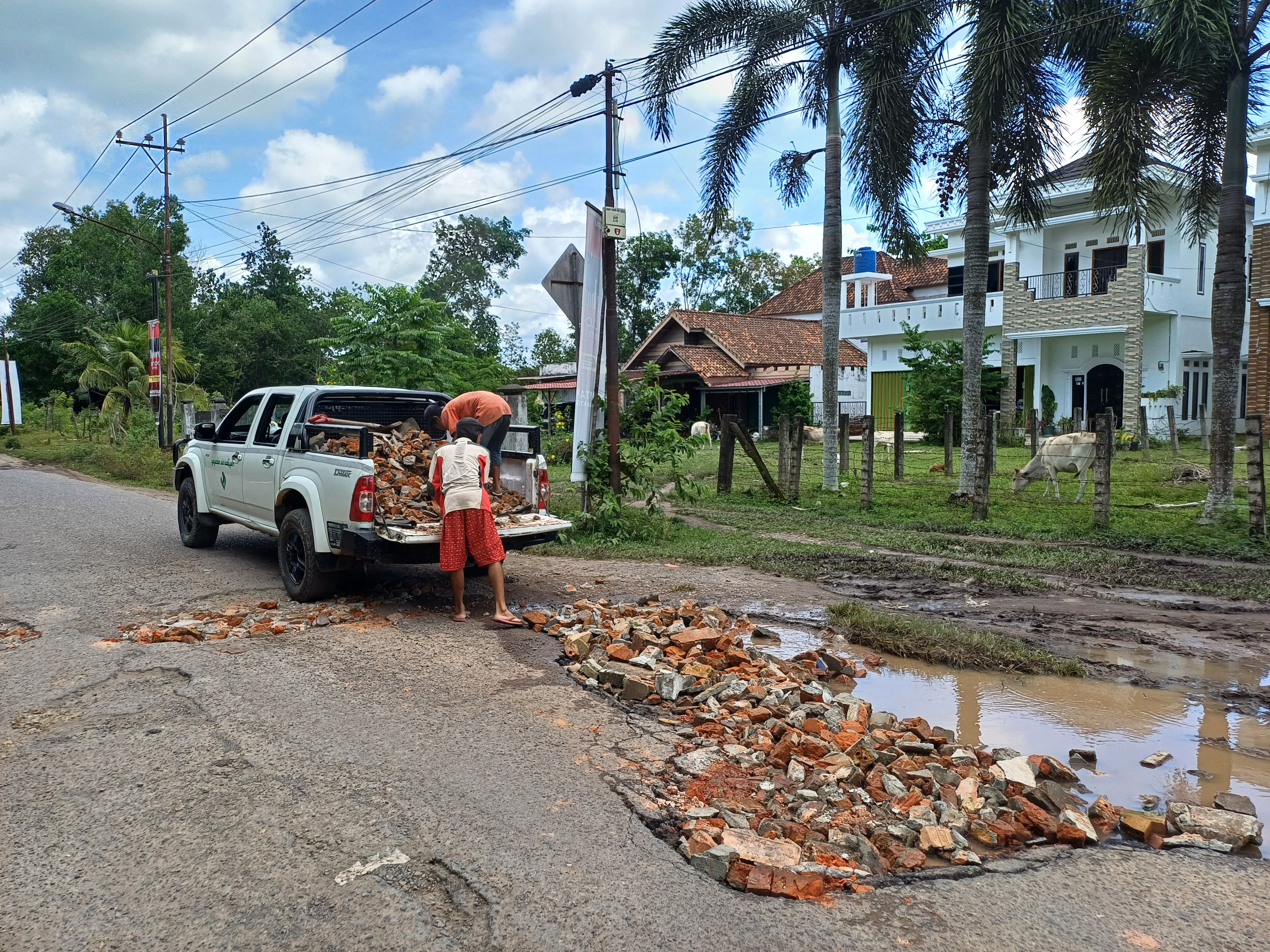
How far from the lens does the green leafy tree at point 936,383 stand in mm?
28609

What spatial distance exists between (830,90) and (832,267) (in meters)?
2.89

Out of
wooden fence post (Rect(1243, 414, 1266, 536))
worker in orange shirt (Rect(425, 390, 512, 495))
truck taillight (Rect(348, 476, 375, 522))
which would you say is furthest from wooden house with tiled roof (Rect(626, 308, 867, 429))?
truck taillight (Rect(348, 476, 375, 522))

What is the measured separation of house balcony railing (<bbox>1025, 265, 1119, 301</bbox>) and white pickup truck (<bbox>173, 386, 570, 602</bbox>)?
24.4 meters

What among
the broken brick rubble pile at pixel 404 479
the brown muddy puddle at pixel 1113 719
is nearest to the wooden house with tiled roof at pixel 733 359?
the broken brick rubble pile at pixel 404 479

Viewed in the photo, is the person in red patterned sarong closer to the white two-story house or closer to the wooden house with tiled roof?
the white two-story house

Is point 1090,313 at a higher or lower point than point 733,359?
higher

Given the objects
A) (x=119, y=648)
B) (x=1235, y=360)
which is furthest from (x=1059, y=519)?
(x=119, y=648)

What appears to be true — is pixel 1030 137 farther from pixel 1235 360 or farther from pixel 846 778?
→ pixel 846 778

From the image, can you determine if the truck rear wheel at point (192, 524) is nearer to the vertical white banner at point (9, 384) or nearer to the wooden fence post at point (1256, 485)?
the wooden fence post at point (1256, 485)

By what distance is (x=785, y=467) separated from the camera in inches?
633

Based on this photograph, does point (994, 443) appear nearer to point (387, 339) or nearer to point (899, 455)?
point (899, 455)

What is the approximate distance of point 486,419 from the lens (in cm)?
828

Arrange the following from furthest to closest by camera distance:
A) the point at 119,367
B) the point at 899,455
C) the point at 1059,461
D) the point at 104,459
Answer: the point at 119,367 < the point at 104,459 < the point at 899,455 < the point at 1059,461

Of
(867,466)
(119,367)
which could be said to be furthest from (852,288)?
(119,367)
